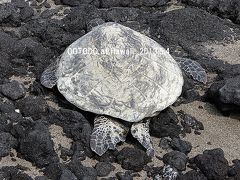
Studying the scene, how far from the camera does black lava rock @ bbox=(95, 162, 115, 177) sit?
196 inches

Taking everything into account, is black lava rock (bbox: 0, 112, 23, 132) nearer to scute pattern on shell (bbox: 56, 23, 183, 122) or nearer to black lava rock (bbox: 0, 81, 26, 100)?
black lava rock (bbox: 0, 81, 26, 100)

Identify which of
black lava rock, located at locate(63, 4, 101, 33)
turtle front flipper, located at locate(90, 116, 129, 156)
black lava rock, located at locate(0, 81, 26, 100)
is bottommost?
turtle front flipper, located at locate(90, 116, 129, 156)

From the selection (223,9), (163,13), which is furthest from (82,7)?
(223,9)

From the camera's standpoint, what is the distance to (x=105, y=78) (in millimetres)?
5418

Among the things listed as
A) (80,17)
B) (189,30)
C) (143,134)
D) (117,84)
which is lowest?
(143,134)

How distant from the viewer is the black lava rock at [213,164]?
4.95m

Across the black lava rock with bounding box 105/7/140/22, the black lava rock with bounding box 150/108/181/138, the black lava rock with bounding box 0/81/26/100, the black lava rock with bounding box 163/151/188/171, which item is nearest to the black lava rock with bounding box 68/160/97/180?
the black lava rock with bounding box 163/151/188/171

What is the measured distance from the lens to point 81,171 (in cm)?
488

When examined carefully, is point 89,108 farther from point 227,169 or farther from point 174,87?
point 227,169

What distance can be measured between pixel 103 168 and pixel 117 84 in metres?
0.87

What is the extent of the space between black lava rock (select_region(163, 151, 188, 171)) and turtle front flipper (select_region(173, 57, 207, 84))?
1.29 metres

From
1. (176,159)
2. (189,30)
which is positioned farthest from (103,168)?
(189,30)

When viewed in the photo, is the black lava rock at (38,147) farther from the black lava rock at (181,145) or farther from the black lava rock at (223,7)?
the black lava rock at (223,7)

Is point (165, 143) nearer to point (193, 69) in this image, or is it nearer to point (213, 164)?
point (213, 164)
